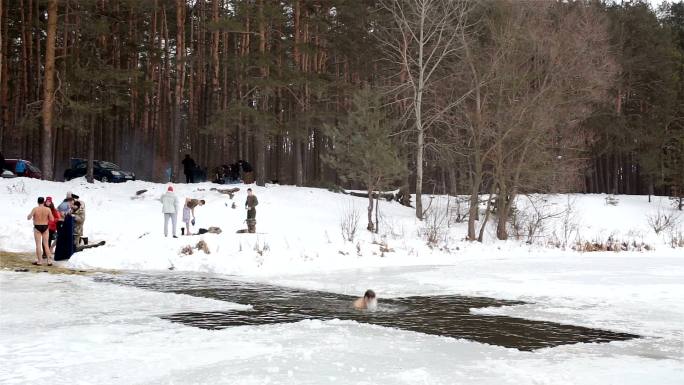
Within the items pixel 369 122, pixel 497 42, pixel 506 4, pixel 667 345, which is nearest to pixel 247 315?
pixel 667 345

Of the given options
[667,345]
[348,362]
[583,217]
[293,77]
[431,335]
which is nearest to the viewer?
[348,362]

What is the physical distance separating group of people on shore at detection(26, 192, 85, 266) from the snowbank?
615 millimetres

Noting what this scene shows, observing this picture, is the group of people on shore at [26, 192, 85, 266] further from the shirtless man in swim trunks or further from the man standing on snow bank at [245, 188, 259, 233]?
the man standing on snow bank at [245, 188, 259, 233]

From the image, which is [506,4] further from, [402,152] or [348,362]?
[348,362]

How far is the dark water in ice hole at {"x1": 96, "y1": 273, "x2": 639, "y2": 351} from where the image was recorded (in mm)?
8805

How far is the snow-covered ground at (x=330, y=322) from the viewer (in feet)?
21.9

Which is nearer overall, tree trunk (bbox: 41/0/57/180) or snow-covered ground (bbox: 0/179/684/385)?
snow-covered ground (bbox: 0/179/684/385)

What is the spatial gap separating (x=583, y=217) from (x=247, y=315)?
34.2 m

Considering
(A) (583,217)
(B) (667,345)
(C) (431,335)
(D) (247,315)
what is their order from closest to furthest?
(B) (667,345), (C) (431,335), (D) (247,315), (A) (583,217)

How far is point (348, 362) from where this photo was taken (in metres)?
7.08

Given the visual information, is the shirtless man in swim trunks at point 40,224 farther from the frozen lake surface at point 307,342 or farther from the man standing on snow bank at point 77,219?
the frozen lake surface at point 307,342

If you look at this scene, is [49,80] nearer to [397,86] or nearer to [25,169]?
[25,169]

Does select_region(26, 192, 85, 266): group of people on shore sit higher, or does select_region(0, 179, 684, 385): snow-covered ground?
select_region(26, 192, 85, 266): group of people on shore

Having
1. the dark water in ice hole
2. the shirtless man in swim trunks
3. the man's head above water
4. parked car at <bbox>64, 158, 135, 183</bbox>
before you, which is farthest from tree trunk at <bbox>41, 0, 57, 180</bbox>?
the man's head above water
